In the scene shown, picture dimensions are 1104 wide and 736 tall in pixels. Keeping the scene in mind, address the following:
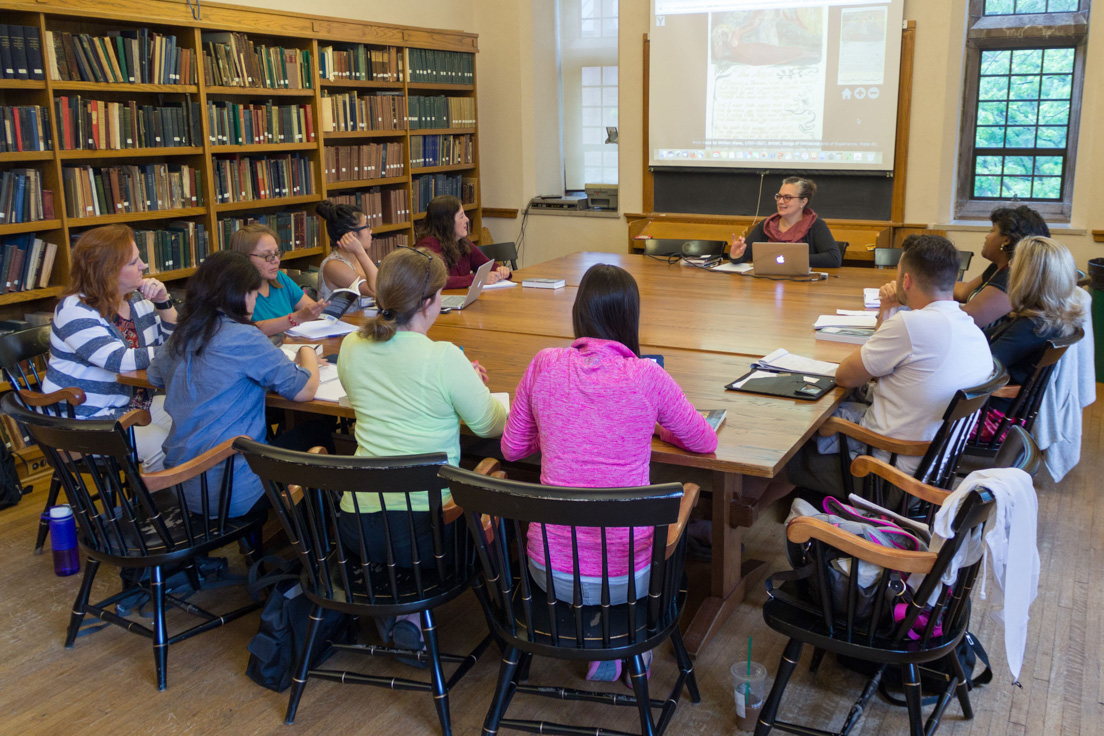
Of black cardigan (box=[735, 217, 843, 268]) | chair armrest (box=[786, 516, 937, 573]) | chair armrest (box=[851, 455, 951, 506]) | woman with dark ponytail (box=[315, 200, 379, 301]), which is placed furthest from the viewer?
black cardigan (box=[735, 217, 843, 268])

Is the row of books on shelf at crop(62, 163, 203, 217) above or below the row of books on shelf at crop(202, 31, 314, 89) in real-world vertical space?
below

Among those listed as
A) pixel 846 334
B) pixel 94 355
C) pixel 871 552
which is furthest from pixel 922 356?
pixel 94 355

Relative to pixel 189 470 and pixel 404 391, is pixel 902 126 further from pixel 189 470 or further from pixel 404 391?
pixel 189 470

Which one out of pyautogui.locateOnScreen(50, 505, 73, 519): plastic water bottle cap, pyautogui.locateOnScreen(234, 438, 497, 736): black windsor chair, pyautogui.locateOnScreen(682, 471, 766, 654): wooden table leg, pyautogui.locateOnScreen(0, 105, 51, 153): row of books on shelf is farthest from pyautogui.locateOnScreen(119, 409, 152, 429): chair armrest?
pyautogui.locateOnScreen(0, 105, 51, 153): row of books on shelf

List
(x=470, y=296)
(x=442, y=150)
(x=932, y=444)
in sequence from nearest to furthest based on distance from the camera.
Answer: (x=932, y=444) → (x=470, y=296) → (x=442, y=150)

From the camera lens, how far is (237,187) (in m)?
5.01

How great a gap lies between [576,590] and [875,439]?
45.4 inches

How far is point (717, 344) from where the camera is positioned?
3283 mm

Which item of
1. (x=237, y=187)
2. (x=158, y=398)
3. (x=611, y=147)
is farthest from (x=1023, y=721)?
(x=611, y=147)

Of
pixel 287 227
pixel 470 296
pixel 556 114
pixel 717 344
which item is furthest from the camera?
pixel 556 114

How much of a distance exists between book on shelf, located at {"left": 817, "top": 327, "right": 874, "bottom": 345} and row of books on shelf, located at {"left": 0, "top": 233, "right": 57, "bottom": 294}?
3294 mm

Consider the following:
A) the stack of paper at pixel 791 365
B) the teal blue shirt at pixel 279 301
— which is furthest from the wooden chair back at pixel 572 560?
the teal blue shirt at pixel 279 301

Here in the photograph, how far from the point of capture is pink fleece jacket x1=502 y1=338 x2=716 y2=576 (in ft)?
6.39

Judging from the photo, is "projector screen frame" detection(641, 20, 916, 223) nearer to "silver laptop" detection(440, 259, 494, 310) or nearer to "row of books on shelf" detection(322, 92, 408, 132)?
"row of books on shelf" detection(322, 92, 408, 132)
